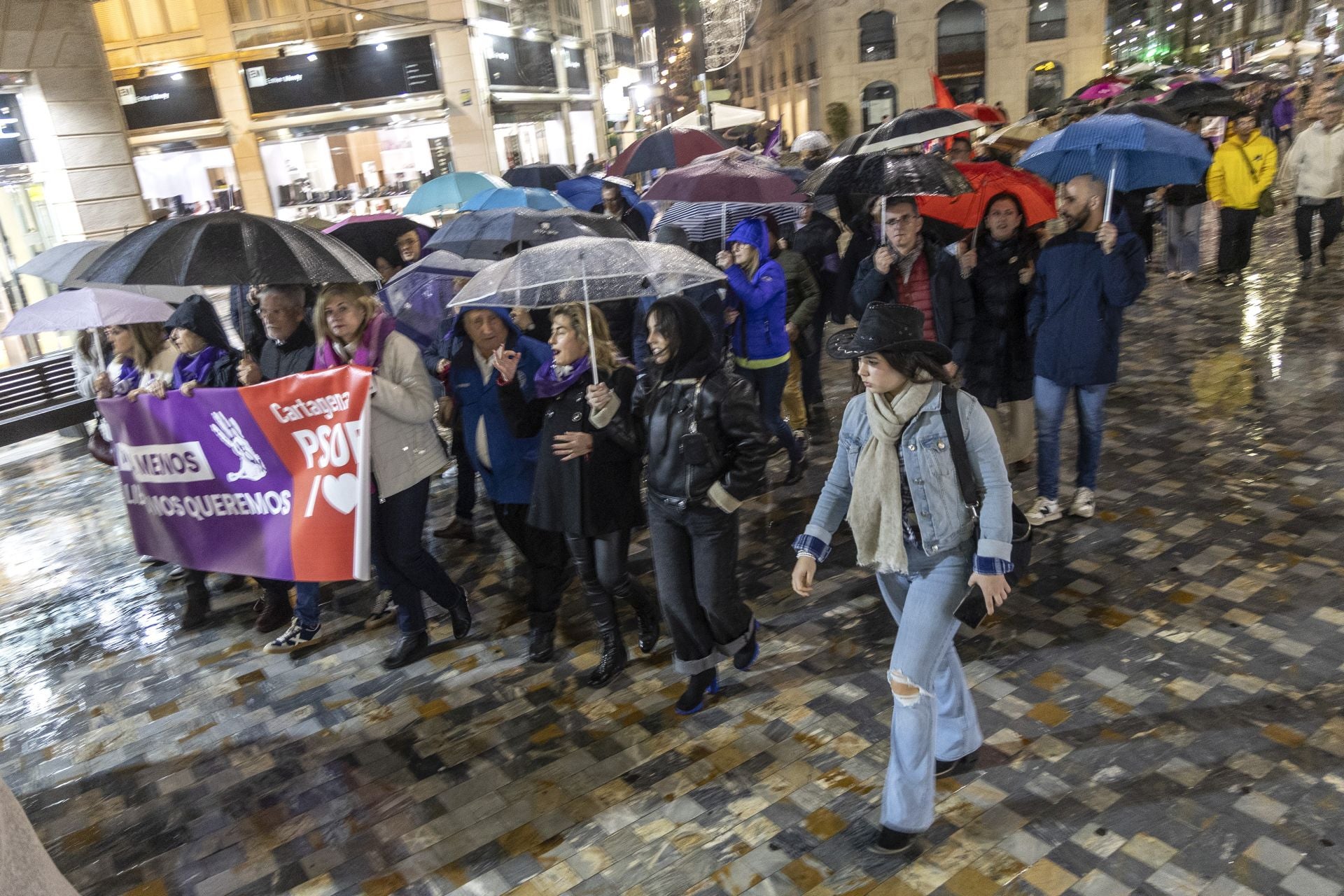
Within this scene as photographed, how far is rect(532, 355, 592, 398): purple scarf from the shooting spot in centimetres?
491

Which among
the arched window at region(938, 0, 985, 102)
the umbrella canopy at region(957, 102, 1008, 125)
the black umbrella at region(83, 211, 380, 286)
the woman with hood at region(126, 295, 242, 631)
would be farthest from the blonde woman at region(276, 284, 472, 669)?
the arched window at region(938, 0, 985, 102)

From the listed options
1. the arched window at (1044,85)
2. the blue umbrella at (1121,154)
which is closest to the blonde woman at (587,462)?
the blue umbrella at (1121,154)

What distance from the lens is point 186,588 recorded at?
658 centimetres

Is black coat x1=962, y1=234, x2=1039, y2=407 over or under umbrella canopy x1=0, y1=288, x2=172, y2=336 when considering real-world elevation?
under

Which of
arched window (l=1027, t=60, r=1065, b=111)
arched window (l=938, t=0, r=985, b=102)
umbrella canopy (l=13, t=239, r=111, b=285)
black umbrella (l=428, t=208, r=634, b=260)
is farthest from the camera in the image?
arched window (l=1027, t=60, r=1065, b=111)

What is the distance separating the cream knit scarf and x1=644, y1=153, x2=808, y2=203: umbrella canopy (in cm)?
354

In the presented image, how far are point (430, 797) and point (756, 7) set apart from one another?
1639 centimetres

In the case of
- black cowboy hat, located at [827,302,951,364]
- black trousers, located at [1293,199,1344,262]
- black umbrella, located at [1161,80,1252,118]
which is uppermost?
black umbrella, located at [1161,80,1252,118]

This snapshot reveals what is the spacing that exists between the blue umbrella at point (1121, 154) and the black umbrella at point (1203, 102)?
521 cm

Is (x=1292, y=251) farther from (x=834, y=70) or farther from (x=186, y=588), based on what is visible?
(x=834, y=70)

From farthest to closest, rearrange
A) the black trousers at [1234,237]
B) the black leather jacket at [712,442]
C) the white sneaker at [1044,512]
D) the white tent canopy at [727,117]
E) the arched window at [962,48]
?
the arched window at [962,48] < the white tent canopy at [727,117] < the black trousers at [1234,237] < the white sneaker at [1044,512] < the black leather jacket at [712,442]

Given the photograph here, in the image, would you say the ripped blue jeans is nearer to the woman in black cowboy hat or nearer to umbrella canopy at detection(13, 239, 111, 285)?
the woman in black cowboy hat

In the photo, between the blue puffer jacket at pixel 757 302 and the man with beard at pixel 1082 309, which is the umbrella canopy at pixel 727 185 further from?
the man with beard at pixel 1082 309

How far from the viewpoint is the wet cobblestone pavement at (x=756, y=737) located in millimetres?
3707
